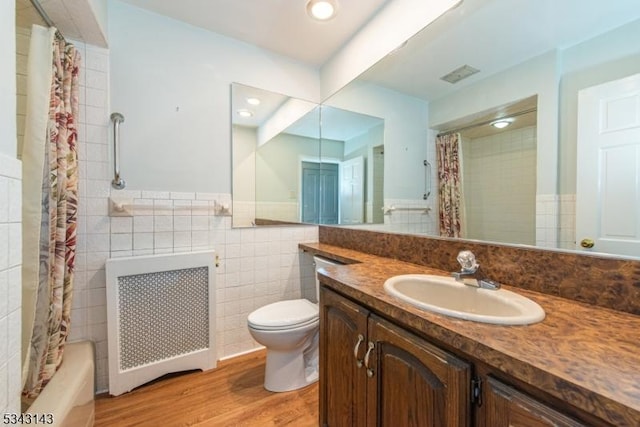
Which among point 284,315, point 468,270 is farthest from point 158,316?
point 468,270

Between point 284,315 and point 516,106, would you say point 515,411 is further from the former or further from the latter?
point 284,315

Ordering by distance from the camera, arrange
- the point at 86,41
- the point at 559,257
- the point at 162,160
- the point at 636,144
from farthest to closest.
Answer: the point at 162,160 → the point at 86,41 → the point at 559,257 → the point at 636,144

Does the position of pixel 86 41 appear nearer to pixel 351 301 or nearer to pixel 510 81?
pixel 351 301

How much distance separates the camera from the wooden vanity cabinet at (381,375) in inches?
25.9

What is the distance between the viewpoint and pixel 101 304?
158 cm

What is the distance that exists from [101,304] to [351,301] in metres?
1.54

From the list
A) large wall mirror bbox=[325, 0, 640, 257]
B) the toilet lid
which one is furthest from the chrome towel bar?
large wall mirror bbox=[325, 0, 640, 257]

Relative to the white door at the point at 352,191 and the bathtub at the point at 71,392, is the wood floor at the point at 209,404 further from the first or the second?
the white door at the point at 352,191

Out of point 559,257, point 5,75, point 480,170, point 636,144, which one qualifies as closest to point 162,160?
point 5,75

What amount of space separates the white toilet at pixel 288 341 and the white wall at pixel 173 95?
0.98m

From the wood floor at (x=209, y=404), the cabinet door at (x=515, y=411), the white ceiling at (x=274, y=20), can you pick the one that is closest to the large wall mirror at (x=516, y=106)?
the white ceiling at (x=274, y=20)

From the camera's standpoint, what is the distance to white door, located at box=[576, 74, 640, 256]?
80 cm

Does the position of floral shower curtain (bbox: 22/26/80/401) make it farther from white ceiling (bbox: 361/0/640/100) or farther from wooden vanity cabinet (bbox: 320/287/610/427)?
white ceiling (bbox: 361/0/640/100)

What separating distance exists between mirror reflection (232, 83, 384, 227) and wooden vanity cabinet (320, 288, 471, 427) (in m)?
0.99
